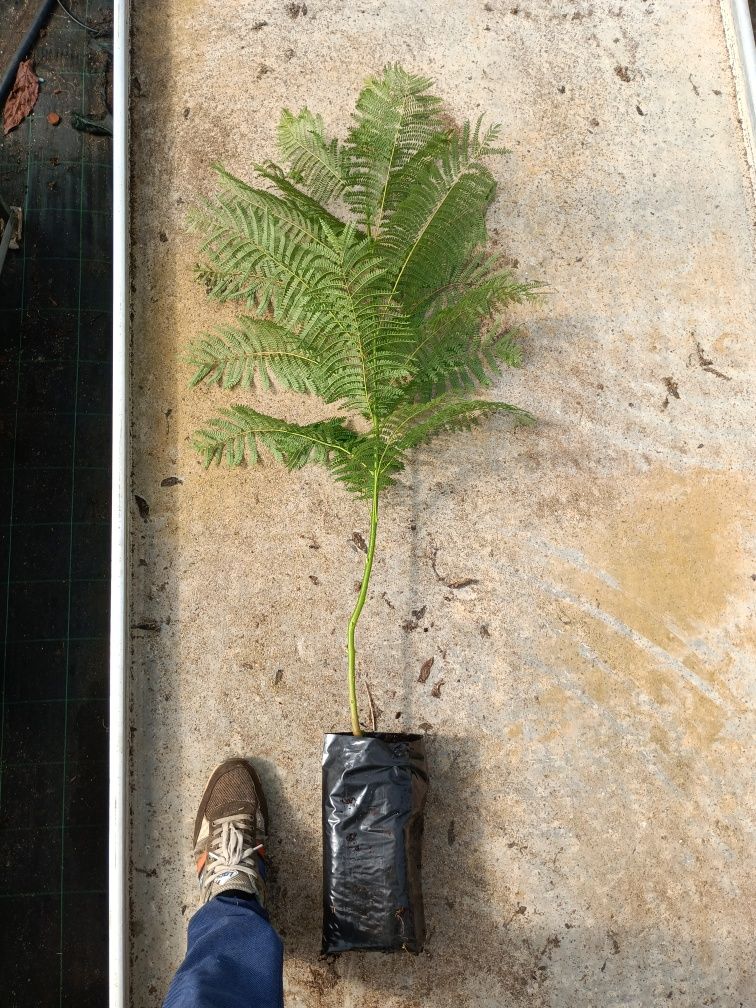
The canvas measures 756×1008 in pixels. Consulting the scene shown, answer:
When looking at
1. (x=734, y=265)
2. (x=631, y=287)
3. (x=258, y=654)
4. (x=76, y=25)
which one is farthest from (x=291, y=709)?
(x=76, y=25)

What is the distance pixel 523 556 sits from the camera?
9.16 ft

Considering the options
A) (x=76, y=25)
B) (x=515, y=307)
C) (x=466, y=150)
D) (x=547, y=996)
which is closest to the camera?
(x=547, y=996)

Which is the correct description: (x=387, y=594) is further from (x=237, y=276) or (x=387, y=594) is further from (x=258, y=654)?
(x=237, y=276)

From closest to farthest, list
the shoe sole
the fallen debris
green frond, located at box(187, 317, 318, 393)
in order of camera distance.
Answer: the shoe sole
green frond, located at box(187, 317, 318, 393)
the fallen debris

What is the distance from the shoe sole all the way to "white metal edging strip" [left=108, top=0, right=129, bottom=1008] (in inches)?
10.7

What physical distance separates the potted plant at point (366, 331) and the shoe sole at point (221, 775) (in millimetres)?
243

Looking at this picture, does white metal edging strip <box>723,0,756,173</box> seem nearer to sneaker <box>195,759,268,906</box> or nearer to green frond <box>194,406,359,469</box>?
green frond <box>194,406,359,469</box>

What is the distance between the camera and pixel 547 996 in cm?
256

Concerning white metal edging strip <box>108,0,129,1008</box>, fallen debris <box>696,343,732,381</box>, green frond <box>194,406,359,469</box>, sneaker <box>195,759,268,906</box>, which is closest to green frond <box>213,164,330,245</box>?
white metal edging strip <box>108,0,129,1008</box>

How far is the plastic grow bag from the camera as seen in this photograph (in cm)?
243

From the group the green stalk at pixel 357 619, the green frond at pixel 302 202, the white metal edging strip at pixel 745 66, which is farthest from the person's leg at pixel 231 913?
the white metal edging strip at pixel 745 66

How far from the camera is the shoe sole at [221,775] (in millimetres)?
2545

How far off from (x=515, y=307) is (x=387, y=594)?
4.15 ft

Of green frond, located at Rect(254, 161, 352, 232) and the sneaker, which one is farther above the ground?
green frond, located at Rect(254, 161, 352, 232)
